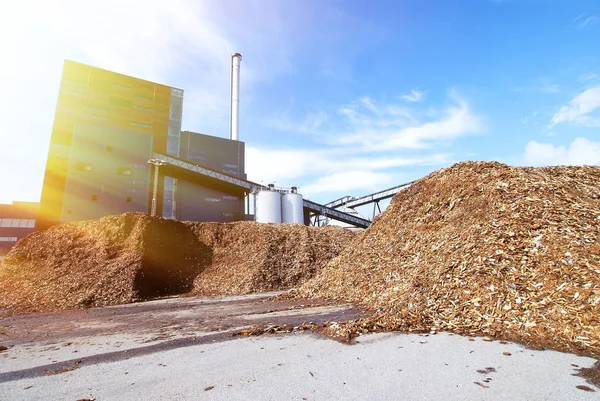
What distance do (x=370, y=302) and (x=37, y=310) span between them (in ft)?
39.4

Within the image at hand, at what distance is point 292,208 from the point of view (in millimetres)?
36844

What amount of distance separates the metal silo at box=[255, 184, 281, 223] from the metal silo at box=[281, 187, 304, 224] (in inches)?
34.9

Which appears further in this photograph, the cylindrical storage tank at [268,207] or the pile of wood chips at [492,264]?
the cylindrical storage tank at [268,207]

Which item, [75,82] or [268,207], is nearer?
[268,207]

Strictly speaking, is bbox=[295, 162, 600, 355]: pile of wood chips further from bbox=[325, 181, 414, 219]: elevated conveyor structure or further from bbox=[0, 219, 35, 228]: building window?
bbox=[0, 219, 35, 228]: building window

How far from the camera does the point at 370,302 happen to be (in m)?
7.76

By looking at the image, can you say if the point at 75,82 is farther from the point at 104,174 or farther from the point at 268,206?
the point at 268,206

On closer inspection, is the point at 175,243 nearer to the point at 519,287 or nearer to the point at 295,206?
the point at 519,287

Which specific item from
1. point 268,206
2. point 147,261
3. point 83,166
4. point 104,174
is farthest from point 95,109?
point 147,261

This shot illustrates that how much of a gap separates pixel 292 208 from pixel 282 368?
108 ft

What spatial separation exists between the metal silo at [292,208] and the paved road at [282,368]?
30290 mm

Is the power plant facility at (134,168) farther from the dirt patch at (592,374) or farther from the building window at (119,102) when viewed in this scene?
the dirt patch at (592,374)

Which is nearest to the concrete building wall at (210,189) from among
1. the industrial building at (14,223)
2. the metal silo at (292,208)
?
the metal silo at (292,208)

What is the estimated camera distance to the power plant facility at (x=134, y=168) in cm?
3372
